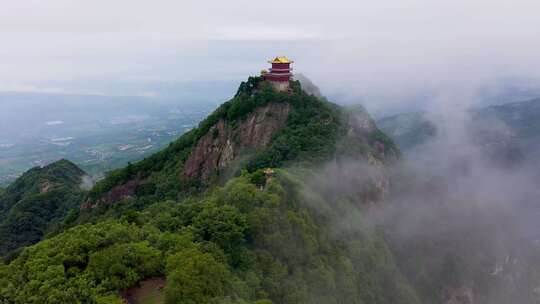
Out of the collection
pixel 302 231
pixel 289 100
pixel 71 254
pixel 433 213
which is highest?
pixel 289 100

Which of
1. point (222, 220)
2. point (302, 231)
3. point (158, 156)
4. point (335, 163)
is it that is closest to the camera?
point (222, 220)

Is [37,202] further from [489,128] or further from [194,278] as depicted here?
[489,128]

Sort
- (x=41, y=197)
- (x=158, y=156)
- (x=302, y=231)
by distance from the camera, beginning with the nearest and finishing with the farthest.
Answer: (x=302, y=231), (x=158, y=156), (x=41, y=197)

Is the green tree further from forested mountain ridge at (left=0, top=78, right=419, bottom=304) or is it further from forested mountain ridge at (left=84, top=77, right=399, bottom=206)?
forested mountain ridge at (left=84, top=77, right=399, bottom=206)

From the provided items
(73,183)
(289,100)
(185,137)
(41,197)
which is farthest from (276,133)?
(73,183)

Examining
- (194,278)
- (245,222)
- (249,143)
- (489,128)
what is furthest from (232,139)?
(489,128)

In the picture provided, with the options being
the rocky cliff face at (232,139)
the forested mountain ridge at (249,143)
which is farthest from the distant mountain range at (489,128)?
the rocky cliff face at (232,139)

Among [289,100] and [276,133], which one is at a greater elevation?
[289,100]

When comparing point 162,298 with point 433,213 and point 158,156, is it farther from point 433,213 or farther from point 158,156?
point 433,213
